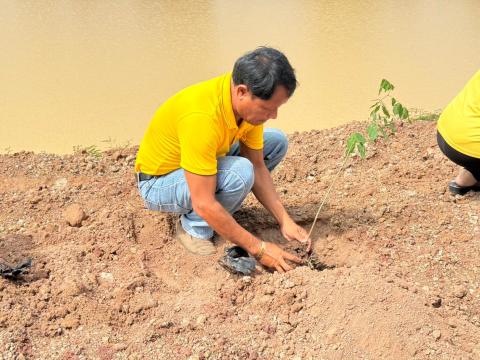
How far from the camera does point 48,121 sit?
434cm

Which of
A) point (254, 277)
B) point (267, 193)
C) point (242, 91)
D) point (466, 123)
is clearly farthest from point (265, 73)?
point (466, 123)

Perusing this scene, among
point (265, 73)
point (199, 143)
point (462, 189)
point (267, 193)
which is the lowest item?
point (462, 189)

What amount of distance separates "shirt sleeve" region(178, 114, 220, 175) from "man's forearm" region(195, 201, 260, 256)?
0.50ft

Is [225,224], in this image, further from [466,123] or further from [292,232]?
[466,123]

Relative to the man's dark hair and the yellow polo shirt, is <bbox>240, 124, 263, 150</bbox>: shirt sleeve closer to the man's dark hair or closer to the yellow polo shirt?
the yellow polo shirt

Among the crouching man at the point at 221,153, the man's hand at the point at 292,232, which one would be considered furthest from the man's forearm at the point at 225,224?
the man's hand at the point at 292,232

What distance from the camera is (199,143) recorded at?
216 cm

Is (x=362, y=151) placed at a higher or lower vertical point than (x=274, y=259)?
higher

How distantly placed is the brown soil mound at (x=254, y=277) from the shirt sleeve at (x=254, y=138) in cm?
49

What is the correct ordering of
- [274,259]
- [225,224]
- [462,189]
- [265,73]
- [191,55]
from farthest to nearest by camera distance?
1. [191,55]
2. [462,189]
3. [274,259]
4. [225,224]
5. [265,73]

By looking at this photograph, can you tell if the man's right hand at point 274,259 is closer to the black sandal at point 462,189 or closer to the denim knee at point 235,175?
the denim knee at point 235,175

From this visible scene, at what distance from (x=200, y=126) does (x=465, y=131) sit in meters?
1.43

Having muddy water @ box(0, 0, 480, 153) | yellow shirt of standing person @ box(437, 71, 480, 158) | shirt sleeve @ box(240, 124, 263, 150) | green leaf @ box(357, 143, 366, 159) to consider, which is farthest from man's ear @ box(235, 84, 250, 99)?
muddy water @ box(0, 0, 480, 153)

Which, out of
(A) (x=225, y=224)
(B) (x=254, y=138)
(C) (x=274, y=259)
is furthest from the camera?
(B) (x=254, y=138)
